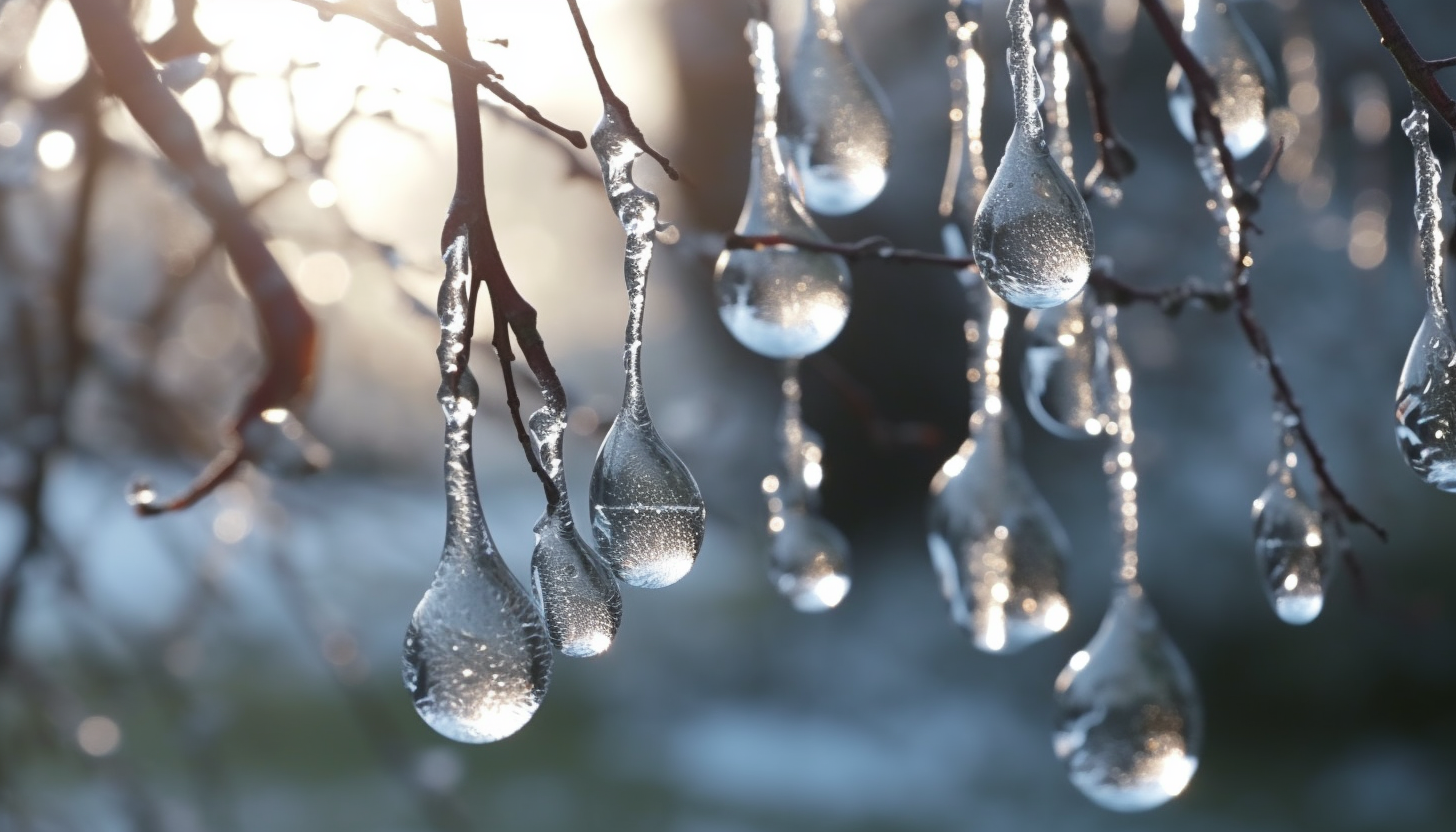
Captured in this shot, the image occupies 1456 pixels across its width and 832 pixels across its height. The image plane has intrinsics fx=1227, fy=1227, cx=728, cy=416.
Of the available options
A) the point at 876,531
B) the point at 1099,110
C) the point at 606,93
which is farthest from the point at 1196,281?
the point at 876,531

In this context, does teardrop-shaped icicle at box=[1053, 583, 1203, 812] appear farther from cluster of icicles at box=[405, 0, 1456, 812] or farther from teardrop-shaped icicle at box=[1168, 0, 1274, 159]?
teardrop-shaped icicle at box=[1168, 0, 1274, 159]

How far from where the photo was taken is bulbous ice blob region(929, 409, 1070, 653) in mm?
1212

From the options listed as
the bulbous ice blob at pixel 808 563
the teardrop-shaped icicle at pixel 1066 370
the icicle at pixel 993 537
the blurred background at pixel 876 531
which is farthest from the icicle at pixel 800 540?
the blurred background at pixel 876 531

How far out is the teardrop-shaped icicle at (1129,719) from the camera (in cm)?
111

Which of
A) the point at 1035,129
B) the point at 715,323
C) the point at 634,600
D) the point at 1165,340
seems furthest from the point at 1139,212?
the point at 1035,129

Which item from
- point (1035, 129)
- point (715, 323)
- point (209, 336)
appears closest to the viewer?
point (1035, 129)

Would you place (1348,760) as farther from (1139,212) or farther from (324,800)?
(324,800)

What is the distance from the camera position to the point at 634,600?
7.55 metres

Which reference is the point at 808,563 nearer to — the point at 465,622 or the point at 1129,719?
the point at 1129,719

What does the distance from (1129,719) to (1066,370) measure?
34 centimetres

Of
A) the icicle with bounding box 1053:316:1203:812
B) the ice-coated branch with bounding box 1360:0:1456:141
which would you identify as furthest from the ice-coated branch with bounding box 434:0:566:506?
the icicle with bounding box 1053:316:1203:812

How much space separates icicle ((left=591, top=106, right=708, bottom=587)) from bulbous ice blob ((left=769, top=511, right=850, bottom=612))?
27.9 inches

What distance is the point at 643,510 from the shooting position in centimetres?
65

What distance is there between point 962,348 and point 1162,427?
3.33ft
